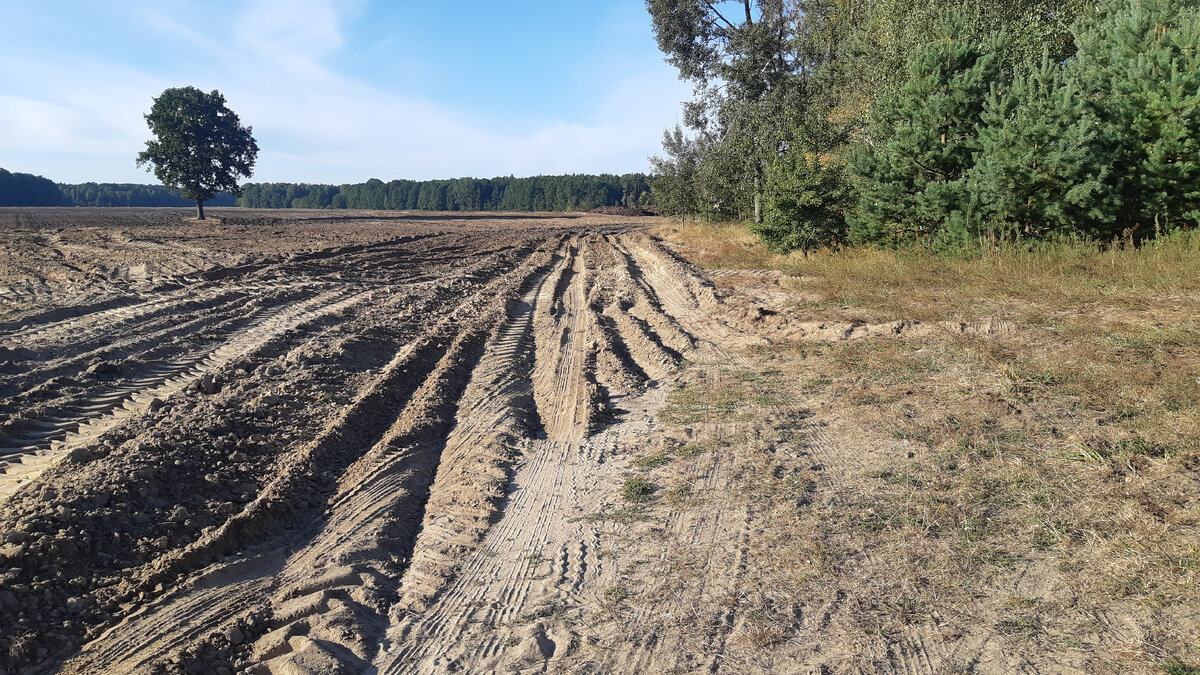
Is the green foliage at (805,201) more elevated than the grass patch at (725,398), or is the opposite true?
the green foliage at (805,201)

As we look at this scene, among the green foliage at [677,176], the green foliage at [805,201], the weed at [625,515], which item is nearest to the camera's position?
the weed at [625,515]

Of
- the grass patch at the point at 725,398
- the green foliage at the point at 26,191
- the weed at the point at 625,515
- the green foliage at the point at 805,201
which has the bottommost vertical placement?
the weed at the point at 625,515

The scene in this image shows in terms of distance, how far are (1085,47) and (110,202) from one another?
396 feet

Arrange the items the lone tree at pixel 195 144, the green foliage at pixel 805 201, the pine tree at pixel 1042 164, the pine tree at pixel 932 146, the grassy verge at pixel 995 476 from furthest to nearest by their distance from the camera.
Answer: the lone tree at pixel 195 144, the green foliage at pixel 805 201, the pine tree at pixel 932 146, the pine tree at pixel 1042 164, the grassy verge at pixel 995 476

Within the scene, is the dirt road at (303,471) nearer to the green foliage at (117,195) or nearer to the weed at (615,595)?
the weed at (615,595)

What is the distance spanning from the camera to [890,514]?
14.5 ft

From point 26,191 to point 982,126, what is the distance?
101396 millimetres

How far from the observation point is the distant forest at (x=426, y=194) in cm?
10194

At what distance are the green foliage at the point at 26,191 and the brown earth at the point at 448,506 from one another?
292 feet

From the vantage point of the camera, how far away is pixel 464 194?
11394 centimetres

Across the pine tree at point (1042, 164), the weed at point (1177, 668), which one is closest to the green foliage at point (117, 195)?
the pine tree at point (1042, 164)

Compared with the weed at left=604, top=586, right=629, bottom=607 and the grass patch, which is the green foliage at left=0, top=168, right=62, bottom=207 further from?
the weed at left=604, top=586, right=629, bottom=607

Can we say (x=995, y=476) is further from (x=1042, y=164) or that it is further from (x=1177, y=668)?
(x=1042, y=164)

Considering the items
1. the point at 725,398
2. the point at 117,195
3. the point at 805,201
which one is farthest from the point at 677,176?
the point at 117,195
